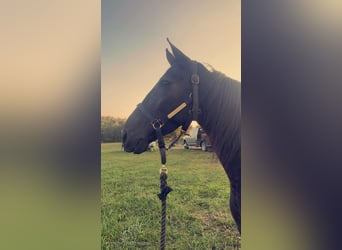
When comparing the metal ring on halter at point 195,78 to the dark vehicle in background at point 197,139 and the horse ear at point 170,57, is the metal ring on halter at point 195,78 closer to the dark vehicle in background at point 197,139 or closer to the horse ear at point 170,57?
the horse ear at point 170,57

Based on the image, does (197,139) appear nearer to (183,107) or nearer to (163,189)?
(183,107)

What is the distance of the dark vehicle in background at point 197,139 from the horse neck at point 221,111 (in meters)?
0.04

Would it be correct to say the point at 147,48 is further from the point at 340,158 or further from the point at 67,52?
the point at 340,158

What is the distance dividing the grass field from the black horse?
0.41 feet

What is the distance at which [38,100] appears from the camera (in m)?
1.87

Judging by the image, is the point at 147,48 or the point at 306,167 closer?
the point at 306,167

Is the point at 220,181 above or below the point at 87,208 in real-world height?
above

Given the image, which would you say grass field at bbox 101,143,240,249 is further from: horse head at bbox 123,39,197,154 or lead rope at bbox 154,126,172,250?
horse head at bbox 123,39,197,154

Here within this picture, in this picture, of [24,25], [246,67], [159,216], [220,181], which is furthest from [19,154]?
[246,67]

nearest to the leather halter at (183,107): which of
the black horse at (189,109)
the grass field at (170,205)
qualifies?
the black horse at (189,109)

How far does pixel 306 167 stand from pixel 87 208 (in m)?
1.43

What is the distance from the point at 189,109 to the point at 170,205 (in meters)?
0.69

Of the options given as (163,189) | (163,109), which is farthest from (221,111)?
(163,189)

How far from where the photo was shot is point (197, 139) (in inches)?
81.4
